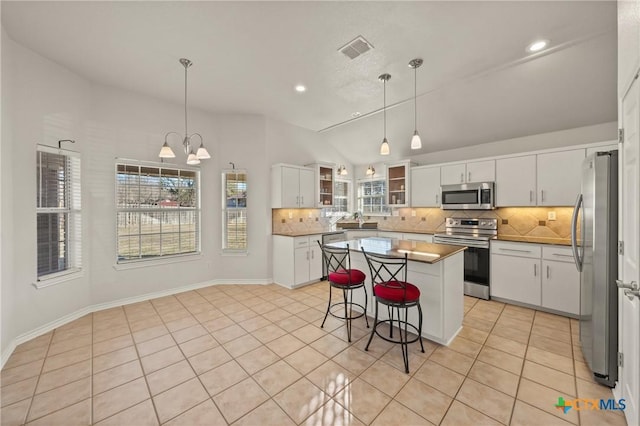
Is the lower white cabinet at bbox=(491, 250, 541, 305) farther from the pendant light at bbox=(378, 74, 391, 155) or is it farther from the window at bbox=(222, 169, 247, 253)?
the window at bbox=(222, 169, 247, 253)

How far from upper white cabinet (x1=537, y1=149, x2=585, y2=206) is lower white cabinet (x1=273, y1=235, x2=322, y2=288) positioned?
3.62 meters

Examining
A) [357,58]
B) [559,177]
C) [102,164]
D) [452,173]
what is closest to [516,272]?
[559,177]

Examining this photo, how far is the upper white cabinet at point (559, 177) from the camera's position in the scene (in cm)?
342

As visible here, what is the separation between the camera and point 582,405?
183 cm

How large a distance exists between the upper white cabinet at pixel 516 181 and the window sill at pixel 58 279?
20.7 feet

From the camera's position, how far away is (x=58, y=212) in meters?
3.14

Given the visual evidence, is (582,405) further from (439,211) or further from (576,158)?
(439,211)

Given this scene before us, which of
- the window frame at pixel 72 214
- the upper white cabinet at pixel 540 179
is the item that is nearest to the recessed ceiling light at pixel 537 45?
the upper white cabinet at pixel 540 179

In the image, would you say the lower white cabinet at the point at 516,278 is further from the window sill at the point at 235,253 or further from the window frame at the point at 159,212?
the window frame at the point at 159,212

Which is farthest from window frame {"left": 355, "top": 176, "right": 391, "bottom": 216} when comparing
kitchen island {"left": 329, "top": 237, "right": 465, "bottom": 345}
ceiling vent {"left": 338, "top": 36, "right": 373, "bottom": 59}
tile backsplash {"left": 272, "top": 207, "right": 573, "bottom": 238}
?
ceiling vent {"left": 338, "top": 36, "right": 373, "bottom": 59}

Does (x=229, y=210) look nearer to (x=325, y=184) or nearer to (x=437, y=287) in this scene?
(x=325, y=184)

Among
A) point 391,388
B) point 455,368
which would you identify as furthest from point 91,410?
point 455,368

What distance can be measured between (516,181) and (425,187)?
1.43 m

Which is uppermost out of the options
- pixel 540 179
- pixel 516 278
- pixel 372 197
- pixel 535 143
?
pixel 535 143
